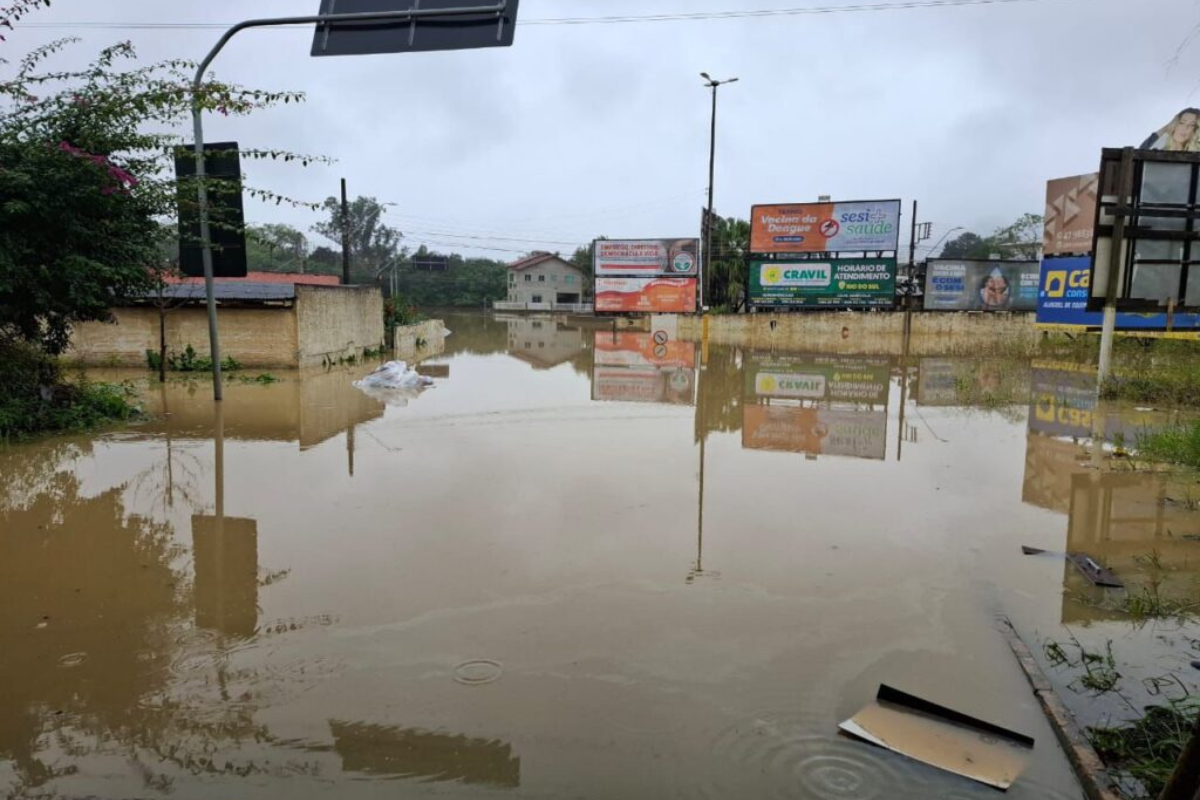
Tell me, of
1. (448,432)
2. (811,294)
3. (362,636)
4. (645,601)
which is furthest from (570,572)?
(811,294)

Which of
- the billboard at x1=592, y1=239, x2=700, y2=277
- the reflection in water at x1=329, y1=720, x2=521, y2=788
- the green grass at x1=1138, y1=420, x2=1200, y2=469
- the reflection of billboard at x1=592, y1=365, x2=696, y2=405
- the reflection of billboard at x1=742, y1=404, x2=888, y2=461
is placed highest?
the billboard at x1=592, y1=239, x2=700, y2=277

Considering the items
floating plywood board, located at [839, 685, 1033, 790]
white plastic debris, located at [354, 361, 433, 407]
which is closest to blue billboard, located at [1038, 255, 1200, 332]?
white plastic debris, located at [354, 361, 433, 407]

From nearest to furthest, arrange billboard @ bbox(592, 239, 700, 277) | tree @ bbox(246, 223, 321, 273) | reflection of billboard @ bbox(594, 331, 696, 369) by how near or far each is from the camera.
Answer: reflection of billboard @ bbox(594, 331, 696, 369) < billboard @ bbox(592, 239, 700, 277) < tree @ bbox(246, 223, 321, 273)

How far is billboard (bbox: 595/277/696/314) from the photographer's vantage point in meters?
37.0

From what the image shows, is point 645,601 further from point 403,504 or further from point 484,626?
point 403,504

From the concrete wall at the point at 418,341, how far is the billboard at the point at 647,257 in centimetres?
854

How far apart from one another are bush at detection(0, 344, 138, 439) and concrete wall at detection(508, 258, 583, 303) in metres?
64.8

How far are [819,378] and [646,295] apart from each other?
18938mm

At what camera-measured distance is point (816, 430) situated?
39.1ft

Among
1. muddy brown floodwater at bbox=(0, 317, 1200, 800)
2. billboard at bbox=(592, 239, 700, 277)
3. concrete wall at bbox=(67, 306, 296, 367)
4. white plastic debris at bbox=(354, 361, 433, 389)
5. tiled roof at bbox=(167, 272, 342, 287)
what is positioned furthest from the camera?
billboard at bbox=(592, 239, 700, 277)

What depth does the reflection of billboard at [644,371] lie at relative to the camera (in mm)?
16109

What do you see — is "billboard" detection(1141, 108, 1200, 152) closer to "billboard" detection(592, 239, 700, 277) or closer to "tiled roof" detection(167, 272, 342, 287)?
"billboard" detection(592, 239, 700, 277)

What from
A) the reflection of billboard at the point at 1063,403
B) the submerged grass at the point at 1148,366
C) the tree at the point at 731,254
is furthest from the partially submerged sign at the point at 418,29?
the tree at the point at 731,254

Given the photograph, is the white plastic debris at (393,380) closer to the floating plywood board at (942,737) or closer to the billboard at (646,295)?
the floating plywood board at (942,737)
